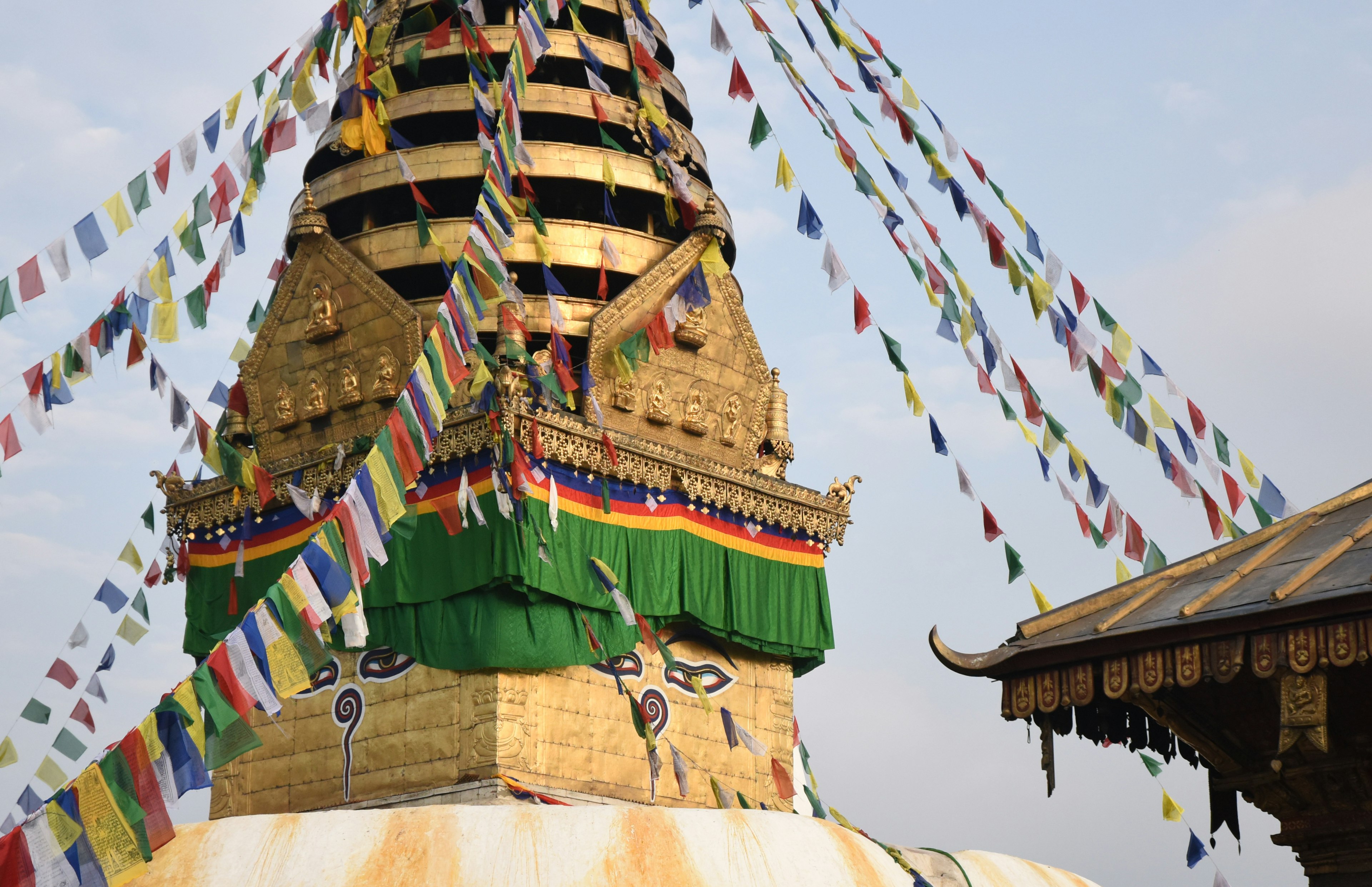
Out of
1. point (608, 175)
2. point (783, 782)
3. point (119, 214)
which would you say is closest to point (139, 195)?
point (119, 214)

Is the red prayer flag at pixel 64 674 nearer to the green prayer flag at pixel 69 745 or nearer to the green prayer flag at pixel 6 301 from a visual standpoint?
the green prayer flag at pixel 69 745

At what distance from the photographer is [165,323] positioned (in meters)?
11.8

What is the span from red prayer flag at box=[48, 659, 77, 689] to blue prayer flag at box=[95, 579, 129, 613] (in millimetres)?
599

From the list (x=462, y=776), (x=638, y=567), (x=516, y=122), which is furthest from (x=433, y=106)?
(x=462, y=776)

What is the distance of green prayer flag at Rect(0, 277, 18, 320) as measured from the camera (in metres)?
10.5

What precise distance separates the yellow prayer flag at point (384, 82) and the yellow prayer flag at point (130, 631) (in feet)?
17.4

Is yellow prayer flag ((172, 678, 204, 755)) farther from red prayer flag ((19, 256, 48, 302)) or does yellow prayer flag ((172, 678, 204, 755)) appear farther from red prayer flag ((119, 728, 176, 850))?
red prayer flag ((19, 256, 48, 302))

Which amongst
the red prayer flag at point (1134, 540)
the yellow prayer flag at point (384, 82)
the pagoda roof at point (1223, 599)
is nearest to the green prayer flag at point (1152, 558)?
the red prayer flag at point (1134, 540)

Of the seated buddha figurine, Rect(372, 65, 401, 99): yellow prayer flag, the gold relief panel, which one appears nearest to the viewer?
Rect(372, 65, 401, 99): yellow prayer flag

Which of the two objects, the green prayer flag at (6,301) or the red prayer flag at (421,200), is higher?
the red prayer flag at (421,200)

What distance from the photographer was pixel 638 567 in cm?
1311

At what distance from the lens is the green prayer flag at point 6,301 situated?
10.5 meters

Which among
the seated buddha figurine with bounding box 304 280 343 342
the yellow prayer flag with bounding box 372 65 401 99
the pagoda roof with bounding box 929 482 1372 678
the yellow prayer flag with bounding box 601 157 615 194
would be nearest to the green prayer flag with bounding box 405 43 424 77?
the yellow prayer flag with bounding box 372 65 401 99

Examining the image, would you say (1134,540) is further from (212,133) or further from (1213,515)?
(212,133)
